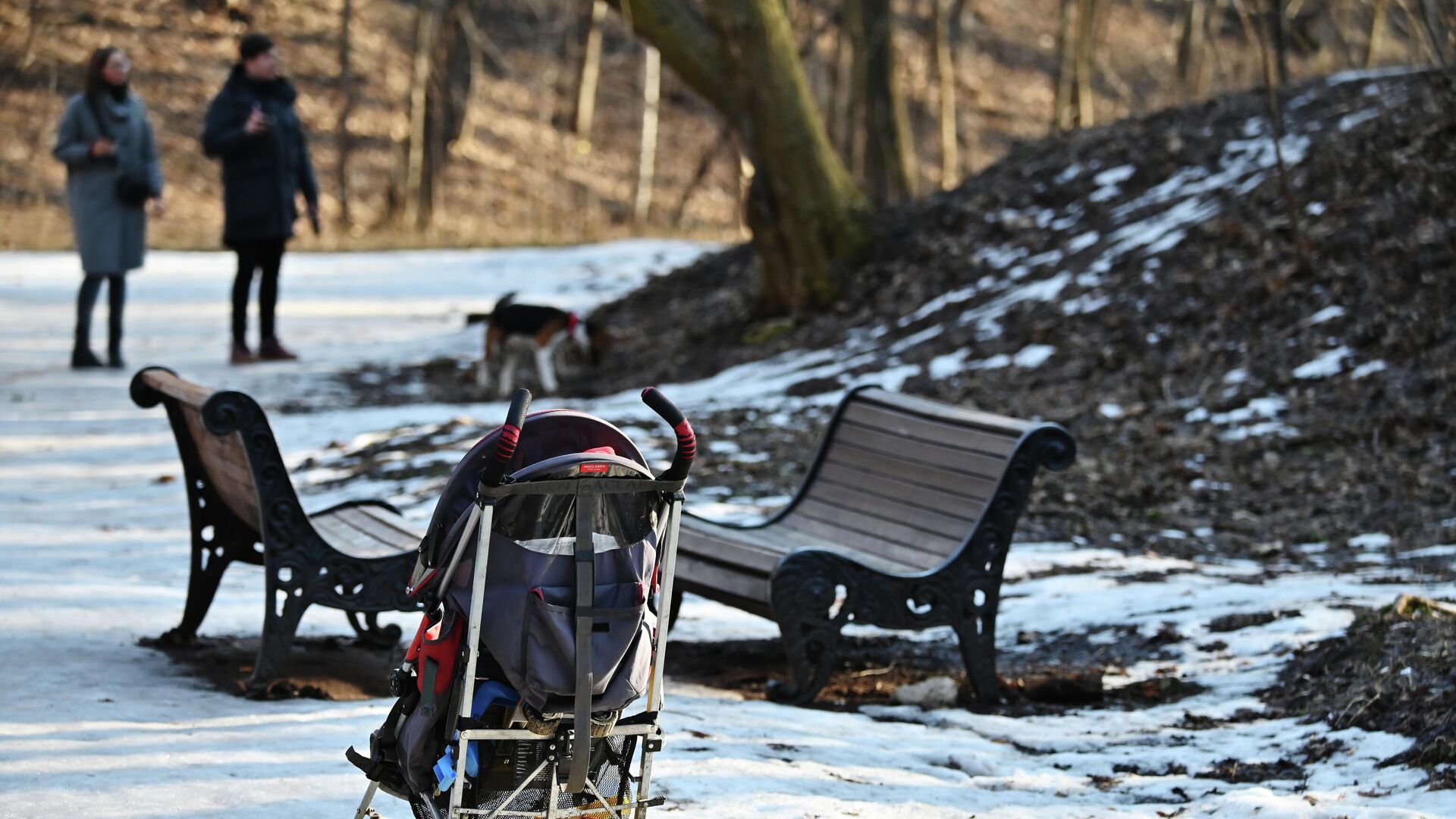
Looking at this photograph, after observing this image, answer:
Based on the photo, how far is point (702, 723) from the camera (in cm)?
504

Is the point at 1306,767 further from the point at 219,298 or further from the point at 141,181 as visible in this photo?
the point at 219,298

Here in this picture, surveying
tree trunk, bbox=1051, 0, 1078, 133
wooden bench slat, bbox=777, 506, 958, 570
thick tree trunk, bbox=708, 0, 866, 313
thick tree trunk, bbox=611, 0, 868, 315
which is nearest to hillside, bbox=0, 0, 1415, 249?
tree trunk, bbox=1051, 0, 1078, 133

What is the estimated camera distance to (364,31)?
149ft

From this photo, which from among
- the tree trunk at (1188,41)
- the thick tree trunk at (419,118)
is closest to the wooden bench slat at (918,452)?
the tree trunk at (1188,41)

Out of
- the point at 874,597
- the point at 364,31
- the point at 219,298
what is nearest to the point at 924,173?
the point at 364,31

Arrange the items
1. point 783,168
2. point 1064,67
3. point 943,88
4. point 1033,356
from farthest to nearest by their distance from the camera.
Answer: point 1064,67 < point 943,88 < point 783,168 < point 1033,356

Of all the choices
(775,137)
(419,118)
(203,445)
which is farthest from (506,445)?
(419,118)

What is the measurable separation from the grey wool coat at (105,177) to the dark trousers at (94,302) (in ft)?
0.45

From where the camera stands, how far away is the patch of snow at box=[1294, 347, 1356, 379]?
966cm

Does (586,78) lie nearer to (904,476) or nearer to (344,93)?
(344,93)

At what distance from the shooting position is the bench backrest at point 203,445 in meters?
5.21

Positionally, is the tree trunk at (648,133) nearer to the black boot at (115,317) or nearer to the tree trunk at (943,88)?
the tree trunk at (943,88)

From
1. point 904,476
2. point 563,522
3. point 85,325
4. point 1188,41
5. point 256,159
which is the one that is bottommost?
point 904,476

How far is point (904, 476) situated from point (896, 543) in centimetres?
30
